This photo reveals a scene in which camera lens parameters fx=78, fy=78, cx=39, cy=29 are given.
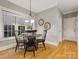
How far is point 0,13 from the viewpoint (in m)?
3.57

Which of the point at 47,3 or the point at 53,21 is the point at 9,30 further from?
the point at 53,21

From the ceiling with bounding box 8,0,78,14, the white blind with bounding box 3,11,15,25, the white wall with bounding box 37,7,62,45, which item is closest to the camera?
the white blind with bounding box 3,11,15,25

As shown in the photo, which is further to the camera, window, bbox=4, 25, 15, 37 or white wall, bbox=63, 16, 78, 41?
white wall, bbox=63, 16, 78, 41

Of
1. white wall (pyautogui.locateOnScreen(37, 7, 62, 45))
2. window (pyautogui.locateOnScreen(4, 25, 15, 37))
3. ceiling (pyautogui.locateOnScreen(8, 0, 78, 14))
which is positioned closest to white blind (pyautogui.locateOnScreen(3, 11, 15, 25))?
window (pyautogui.locateOnScreen(4, 25, 15, 37))

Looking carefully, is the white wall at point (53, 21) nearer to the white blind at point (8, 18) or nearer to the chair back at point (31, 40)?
the chair back at point (31, 40)

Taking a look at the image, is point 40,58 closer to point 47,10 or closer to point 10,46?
point 10,46

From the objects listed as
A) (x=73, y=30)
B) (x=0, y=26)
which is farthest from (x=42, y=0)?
(x=73, y=30)

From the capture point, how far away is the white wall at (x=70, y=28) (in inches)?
247

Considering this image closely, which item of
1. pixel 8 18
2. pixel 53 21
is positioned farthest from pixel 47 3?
pixel 8 18

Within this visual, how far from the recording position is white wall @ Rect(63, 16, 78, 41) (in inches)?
247

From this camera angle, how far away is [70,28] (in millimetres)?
6539

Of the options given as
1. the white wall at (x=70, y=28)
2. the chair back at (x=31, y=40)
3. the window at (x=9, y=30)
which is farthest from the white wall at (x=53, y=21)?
the window at (x=9, y=30)

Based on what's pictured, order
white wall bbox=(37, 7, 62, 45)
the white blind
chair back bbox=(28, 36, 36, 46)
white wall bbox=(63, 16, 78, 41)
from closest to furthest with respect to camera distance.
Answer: chair back bbox=(28, 36, 36, 46)
the white blind
white wall bbox=(37, 7, 62, 45)
white wall bbox=(63, 16, 78, 41)

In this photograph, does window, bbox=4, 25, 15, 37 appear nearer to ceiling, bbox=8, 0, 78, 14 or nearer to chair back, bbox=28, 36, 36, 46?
ceiling, bbox=8, 0, 78, 14
